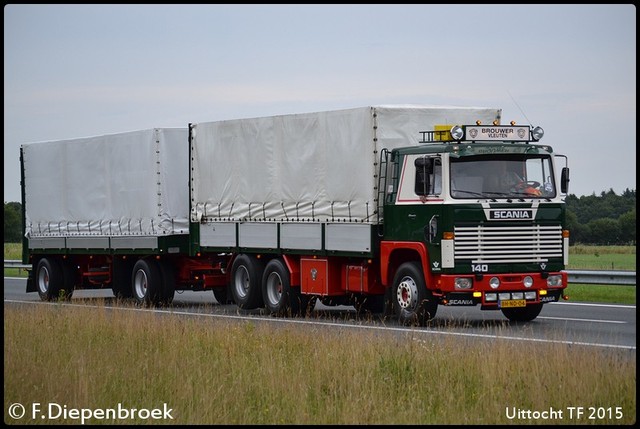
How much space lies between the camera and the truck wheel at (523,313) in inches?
846

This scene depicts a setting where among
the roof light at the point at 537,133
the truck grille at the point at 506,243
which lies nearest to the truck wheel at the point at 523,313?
the truck grille at the point at 506,243

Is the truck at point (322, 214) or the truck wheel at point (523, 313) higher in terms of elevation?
the truck at point (322, 214)

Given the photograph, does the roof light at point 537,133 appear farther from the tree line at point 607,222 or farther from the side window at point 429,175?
the tree line at point 607,222

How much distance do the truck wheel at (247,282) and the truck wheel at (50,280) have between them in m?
6.78

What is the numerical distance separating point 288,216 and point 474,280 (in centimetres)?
479

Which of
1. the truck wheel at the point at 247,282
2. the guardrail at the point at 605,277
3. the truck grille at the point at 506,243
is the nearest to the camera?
the truck grille at the point at 506,243

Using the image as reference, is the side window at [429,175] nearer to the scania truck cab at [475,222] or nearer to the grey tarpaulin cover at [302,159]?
the scania truck cab at [475,222]

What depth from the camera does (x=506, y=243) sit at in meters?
20.4

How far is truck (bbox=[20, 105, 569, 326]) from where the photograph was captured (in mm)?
20391

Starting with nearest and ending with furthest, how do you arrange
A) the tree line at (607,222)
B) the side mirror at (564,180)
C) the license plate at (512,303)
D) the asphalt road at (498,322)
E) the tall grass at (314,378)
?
the tall grass at (314,378), the asphalt road at (498,322), the license plate at (512,303), the side mirror at (564,180), the tree line at (607,222)

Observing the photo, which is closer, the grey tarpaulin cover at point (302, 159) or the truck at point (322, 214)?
the truck at point (322, 214)

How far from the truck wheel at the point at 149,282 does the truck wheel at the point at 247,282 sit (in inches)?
103

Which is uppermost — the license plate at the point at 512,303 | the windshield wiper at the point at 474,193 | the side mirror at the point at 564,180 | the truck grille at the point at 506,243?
the side mirror at the point at 564,180

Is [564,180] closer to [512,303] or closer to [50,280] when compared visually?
[512,303]
